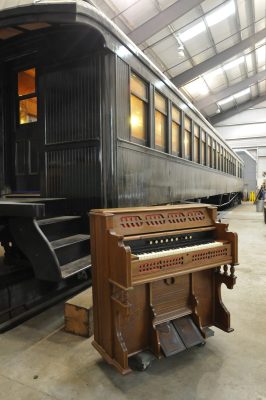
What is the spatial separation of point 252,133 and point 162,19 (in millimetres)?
16377

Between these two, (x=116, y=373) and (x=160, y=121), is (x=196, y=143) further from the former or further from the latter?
(x=116, y=373)

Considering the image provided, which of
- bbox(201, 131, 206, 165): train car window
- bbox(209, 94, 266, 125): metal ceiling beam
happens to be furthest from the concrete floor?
bbox(209, 94, 266, 125): metal ceiling beam

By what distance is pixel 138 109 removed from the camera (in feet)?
13.0

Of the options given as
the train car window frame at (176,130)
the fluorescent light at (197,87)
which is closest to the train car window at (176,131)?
the train car window frame at (176,130)

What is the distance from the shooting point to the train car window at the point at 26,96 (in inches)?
155

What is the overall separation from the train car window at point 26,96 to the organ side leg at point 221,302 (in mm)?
3152

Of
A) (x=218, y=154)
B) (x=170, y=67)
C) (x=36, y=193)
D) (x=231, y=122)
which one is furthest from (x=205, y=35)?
(x=231, y=122)

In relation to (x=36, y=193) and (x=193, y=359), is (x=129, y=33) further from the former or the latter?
(x=193, y=359)

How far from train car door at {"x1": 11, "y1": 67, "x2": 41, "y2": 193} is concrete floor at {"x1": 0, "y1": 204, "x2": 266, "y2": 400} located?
2.02m

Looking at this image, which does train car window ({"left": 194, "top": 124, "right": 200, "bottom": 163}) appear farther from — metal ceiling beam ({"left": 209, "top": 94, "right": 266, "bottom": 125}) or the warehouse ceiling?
metal ceiling beam ({"left": 209, "top": 94, "right": 266, "bottom": 125})

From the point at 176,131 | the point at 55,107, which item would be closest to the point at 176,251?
the point at 55,107

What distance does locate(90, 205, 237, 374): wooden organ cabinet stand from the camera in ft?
6.01

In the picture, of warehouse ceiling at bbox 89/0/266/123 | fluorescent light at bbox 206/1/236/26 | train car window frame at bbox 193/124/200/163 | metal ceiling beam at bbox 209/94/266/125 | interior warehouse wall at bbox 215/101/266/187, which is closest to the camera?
train car window frame at bbox 193/124/200/163

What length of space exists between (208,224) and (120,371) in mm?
1229
